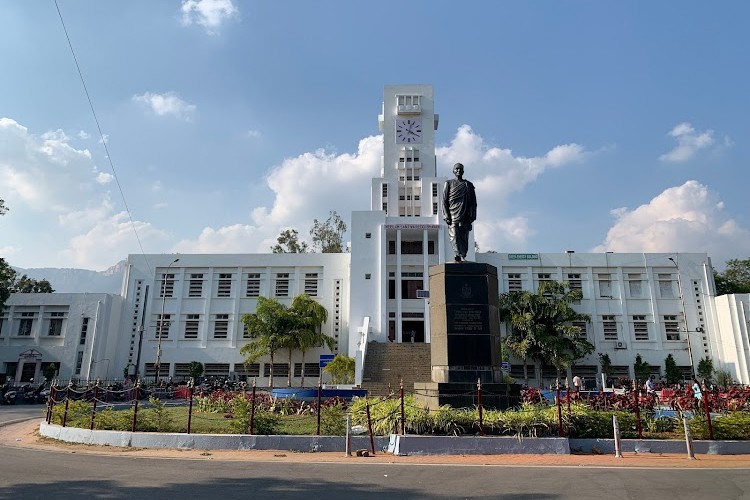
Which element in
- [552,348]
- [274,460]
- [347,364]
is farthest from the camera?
[552,348]

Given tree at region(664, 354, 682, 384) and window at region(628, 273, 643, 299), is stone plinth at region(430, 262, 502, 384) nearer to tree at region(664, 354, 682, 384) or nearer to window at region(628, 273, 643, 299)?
tree at region(664, 354, 682, 384)

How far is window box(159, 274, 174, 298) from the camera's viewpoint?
37.9 m

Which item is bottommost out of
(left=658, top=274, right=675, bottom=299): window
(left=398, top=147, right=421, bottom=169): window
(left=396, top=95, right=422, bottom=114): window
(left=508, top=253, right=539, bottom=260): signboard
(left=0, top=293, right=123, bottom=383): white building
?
(left=0, top=293, right=123, bottom=383): white building

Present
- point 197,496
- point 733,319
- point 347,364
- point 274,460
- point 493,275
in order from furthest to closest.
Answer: point 733,319 < point 347,364 < point 493,275 < point 274,460 < point 197,496

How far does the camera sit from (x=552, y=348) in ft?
103

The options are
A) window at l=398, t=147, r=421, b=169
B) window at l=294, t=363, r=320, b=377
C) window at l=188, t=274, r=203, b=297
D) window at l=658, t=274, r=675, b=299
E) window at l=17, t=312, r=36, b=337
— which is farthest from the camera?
window at l=398, t=147, r=421, b=169

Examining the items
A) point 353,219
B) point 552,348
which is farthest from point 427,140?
point 552,348

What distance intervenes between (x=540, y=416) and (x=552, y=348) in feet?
74.4

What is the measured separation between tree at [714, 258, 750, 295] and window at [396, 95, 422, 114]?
28590 millimetres

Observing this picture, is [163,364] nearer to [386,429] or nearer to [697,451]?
[386,429]

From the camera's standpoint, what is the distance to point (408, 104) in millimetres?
42625

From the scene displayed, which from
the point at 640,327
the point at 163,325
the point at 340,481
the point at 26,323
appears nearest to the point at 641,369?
the point at 640,327

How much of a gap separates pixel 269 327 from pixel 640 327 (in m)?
25.5

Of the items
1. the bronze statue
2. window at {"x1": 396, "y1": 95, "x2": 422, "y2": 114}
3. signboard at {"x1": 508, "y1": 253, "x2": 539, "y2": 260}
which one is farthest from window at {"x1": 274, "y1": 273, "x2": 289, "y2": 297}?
the bronze statue
